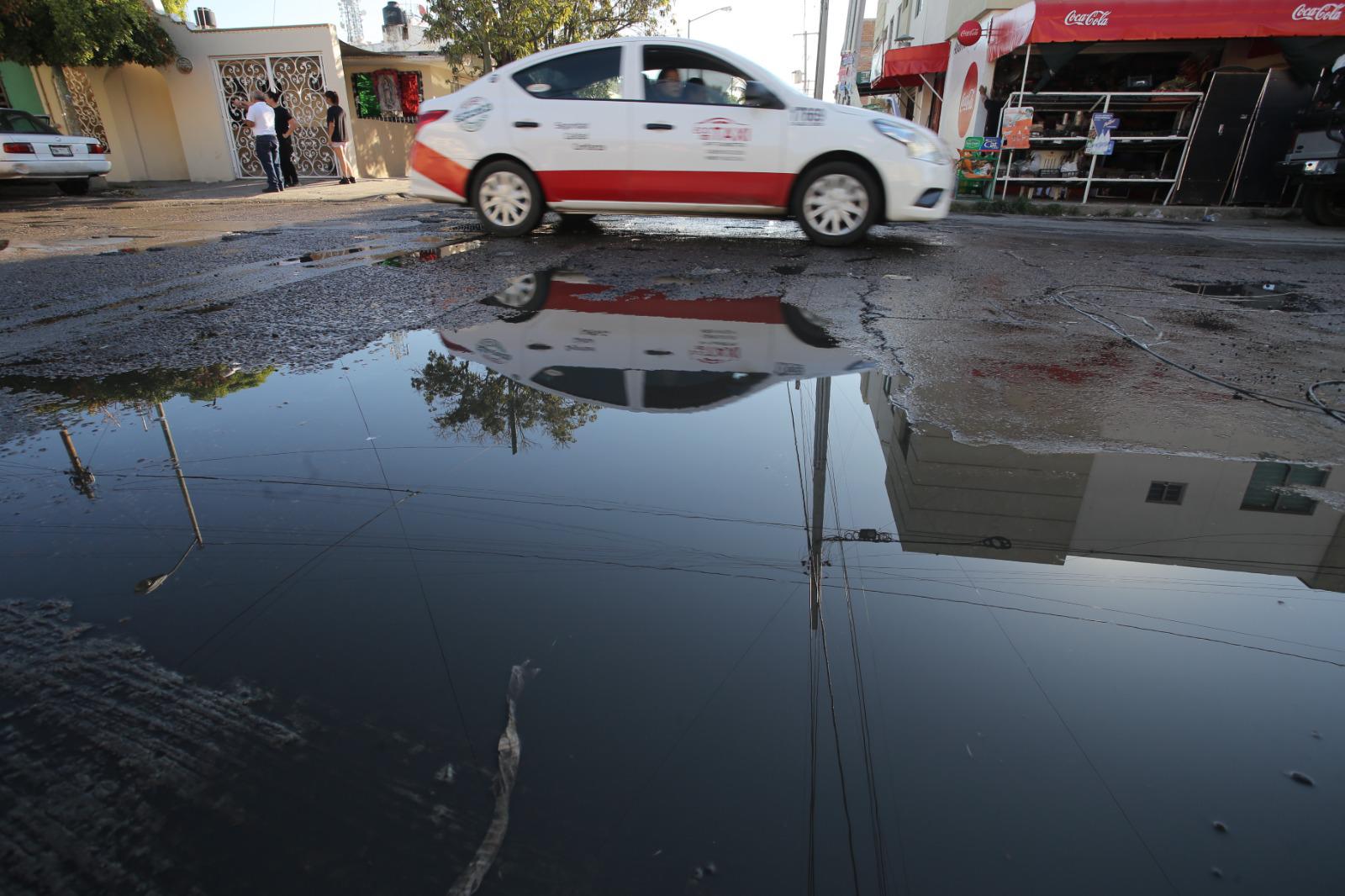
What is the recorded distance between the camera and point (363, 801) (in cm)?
131

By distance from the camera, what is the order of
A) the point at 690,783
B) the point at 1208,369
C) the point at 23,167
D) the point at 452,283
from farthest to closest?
the point at 23,167
the point at 452,283
the point at 1208,369
the point at 690,783

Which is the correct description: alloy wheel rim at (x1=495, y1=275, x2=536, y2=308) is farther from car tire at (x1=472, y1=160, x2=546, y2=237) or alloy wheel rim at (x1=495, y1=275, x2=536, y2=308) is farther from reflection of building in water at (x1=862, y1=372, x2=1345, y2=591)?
reflection of building in water at (x1=862, y1=372, x2=1345, y2=591)

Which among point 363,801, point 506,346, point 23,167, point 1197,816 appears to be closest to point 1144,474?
point 1197,816

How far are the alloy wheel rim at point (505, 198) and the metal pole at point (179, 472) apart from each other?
15.8 ft

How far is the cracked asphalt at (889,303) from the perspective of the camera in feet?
10.3

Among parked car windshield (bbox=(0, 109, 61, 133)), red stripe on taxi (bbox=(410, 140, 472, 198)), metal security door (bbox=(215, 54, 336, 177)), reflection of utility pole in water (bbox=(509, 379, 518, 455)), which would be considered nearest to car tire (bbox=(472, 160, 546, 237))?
red stripe on taxi (bbox=(410, 140, 472, 198))

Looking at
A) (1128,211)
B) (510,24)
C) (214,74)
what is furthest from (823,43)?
(214,74)

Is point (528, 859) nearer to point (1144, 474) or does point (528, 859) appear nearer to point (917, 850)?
point (917, 850)

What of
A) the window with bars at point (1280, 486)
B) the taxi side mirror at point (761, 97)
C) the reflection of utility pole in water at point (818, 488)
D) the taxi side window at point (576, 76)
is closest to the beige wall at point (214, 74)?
the taxi side window at point (576, 76)

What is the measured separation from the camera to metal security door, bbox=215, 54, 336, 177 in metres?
16.6

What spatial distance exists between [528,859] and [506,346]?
9.78 feet

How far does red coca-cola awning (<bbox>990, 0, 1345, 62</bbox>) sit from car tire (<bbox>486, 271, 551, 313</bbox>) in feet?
35.9

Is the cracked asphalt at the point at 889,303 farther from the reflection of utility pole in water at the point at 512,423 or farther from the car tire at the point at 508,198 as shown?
the reflection of utility pole in water at the point at 512,423

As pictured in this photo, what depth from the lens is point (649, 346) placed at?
12.7ft
